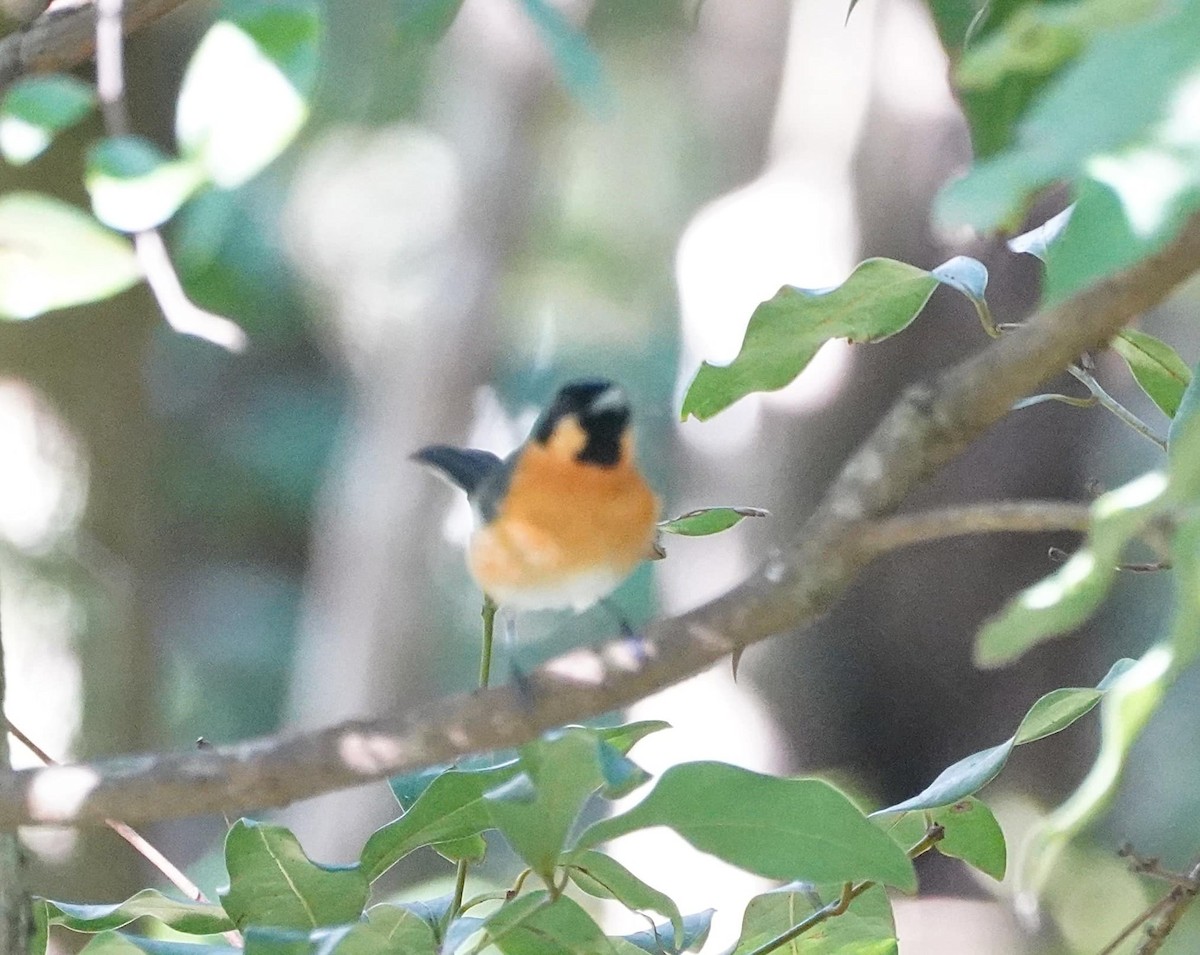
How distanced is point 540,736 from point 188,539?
261cm

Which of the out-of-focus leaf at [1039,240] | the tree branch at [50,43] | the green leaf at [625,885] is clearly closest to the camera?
the green leaf at [625,885]

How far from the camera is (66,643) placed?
242 cm

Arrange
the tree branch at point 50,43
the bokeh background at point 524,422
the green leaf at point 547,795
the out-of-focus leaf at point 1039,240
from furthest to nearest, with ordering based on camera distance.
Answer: the bokeh background at point 524,422
the tree branch at point 50,43
the out-of-focus leaf at point 1039,240
the green leaf at point 547,795

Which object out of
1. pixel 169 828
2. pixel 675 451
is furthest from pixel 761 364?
pixel 169 828

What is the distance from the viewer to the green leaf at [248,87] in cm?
58

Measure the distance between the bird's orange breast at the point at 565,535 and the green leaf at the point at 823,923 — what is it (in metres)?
0.37

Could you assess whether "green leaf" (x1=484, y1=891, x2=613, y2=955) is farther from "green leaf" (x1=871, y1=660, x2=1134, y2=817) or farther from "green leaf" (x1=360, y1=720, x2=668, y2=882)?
"green leaf" (x1=871, y1=660, x2=1134, y2=817)

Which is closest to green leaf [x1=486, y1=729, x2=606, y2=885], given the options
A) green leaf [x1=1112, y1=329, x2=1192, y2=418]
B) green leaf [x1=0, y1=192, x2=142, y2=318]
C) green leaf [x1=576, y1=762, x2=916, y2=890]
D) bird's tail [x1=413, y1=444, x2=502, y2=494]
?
green leaf [x1=576, y1=762, x2=916, y2=890]

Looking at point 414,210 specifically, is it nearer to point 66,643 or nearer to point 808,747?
point 66,643

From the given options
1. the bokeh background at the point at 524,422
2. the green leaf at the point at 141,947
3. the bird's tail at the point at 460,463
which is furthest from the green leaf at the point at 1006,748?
the bird's tail at the point at 460,463

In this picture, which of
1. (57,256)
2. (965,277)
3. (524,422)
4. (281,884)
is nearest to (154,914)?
(281,884)

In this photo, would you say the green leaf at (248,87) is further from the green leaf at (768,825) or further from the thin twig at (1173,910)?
the thin twig at (1173,910)

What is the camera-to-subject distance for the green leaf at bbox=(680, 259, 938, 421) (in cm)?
73

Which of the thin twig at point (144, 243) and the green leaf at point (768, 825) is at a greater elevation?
the thin twig at point (144, 243)
